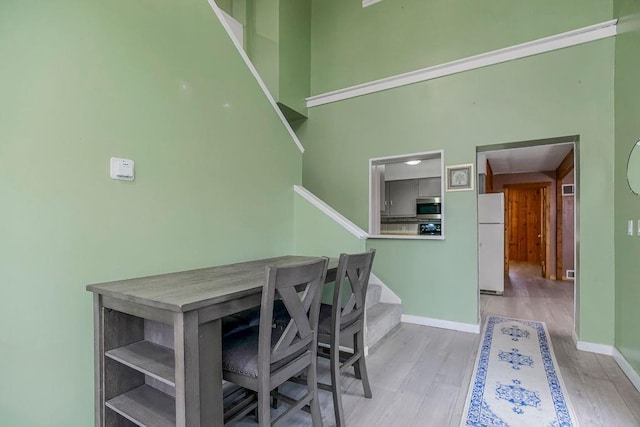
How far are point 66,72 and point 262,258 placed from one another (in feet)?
5.75

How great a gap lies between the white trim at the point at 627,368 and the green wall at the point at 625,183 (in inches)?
1.6

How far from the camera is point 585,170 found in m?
2.84

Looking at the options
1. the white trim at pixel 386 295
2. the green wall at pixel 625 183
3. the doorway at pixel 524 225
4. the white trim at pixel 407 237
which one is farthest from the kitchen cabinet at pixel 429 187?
the doorway at pixel 524 225

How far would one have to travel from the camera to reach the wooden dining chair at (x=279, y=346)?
127cm

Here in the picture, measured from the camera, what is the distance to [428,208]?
5.87m

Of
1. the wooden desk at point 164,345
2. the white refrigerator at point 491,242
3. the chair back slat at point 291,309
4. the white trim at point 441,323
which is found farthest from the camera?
the white refrigerator at point 491,242

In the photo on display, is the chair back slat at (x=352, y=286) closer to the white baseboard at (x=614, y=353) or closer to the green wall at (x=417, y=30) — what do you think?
the white baseboard at (x=614, y=353)

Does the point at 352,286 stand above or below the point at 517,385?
above

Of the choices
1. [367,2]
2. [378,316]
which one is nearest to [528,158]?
[367,2]

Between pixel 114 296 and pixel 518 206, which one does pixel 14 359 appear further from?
pixel 518 206

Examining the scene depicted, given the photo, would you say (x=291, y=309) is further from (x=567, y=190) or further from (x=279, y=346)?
(x=567, y=190)

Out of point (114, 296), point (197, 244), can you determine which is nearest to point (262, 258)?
point (197, 244)

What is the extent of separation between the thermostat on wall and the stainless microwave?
519cm

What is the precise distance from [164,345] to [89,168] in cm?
98
